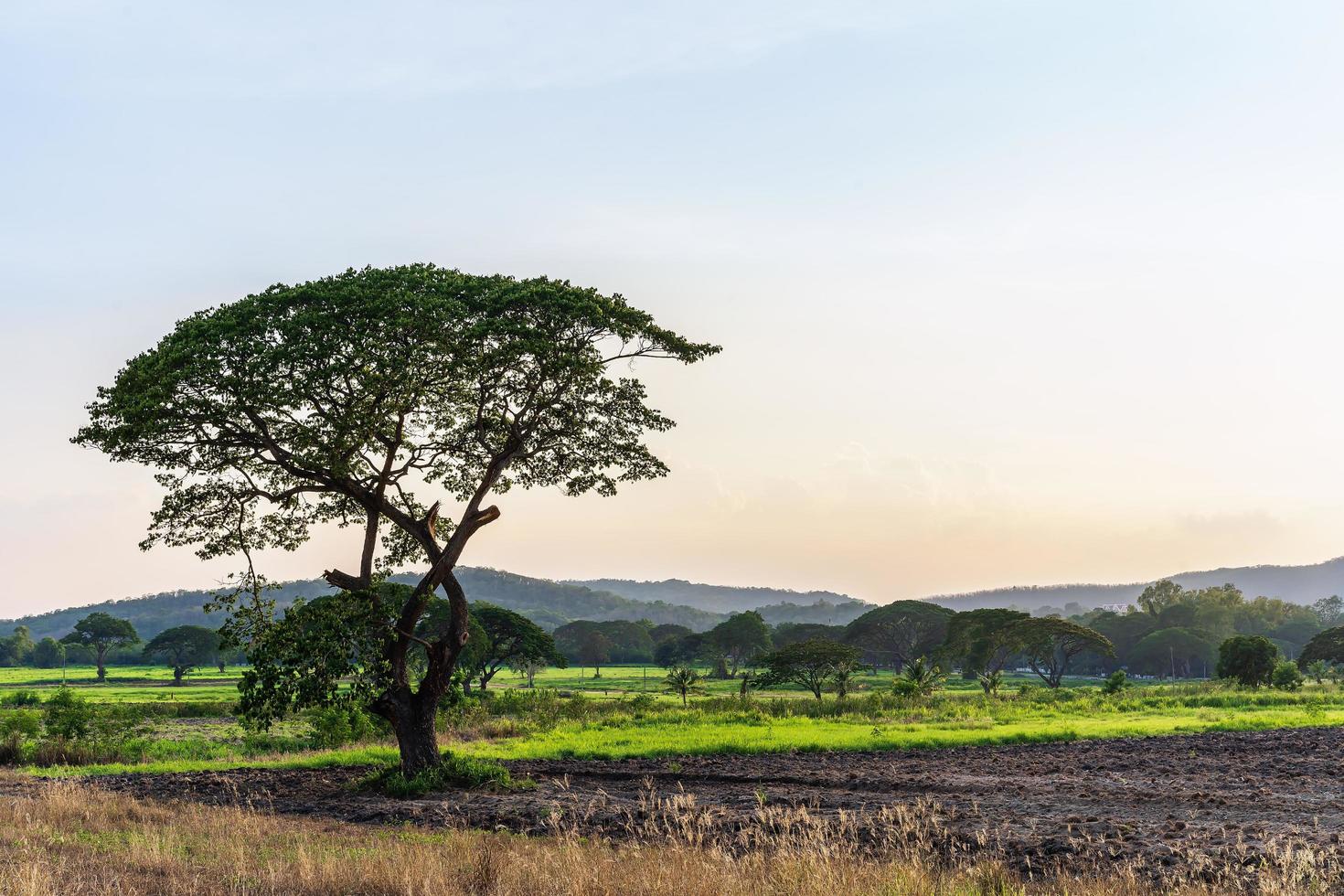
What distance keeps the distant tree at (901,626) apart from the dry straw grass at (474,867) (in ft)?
341

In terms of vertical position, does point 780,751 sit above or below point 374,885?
below

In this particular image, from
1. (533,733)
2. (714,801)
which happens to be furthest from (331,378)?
(533,733)

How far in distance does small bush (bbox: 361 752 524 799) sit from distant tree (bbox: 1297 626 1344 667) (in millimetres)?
76995

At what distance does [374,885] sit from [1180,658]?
126 m

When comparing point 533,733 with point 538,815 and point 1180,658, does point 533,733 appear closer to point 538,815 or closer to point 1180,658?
point 538,815

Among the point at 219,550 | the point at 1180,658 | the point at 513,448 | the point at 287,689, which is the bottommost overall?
the point at 1180,658

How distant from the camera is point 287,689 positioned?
20.2 metres

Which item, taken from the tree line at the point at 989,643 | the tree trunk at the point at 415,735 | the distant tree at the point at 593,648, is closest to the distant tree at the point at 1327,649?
the tree line at the point at 989,643

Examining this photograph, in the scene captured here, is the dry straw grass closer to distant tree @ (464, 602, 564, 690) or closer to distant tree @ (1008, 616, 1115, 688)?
distant tree @ (464, 602, 564, 690)

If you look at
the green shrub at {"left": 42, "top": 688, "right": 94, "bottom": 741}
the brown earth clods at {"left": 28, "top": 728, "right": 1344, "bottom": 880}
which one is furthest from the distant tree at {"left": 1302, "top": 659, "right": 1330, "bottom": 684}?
the green shrub at {"left": 42, "top": 688, "right": 94, "bottom": 741}

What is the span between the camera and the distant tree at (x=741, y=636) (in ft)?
375

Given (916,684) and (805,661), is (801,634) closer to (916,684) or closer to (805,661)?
(805,661)

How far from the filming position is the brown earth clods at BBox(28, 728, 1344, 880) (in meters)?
13.4

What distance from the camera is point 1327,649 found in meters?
79.4
